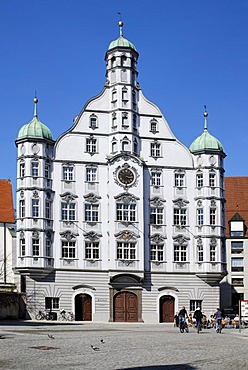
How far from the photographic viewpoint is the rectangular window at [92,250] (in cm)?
6444

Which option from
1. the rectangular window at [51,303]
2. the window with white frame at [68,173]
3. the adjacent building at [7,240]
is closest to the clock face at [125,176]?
the window with white frame at [68,173]

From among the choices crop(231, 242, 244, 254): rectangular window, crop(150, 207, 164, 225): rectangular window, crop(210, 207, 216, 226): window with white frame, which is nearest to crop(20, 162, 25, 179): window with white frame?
crop(150, 207, 164, 225): rectangular window

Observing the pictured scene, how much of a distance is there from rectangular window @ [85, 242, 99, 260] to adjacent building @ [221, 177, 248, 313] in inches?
699

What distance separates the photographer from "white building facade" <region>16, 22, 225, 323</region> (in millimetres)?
63406

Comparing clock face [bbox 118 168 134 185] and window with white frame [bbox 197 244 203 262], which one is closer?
clock face [bbox 118 168 134 185]

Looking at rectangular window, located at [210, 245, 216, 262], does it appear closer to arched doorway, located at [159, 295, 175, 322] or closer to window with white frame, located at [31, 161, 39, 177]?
arched doorway, located at [159, 295, 175, 322]

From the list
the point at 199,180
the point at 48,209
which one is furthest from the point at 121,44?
the point at 48,209

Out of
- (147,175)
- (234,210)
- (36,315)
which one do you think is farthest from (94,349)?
(234,210)

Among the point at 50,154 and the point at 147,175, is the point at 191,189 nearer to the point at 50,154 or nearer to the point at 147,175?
the point at 147,175

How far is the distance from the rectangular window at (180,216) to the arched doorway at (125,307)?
780 centimetres

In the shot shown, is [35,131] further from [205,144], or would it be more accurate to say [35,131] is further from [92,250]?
[205,144]

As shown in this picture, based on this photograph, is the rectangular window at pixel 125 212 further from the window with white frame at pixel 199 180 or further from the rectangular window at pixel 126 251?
the window with white frame at pixel 199 180

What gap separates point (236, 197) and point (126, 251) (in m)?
21.2

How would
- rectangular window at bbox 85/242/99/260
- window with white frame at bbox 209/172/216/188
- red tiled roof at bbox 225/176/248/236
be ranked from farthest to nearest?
red tiled roof at bbox 225/176/248/236 < window with white frame at bbox 209/172/216/188 < rectangular window at bbox 85/242/99/260
